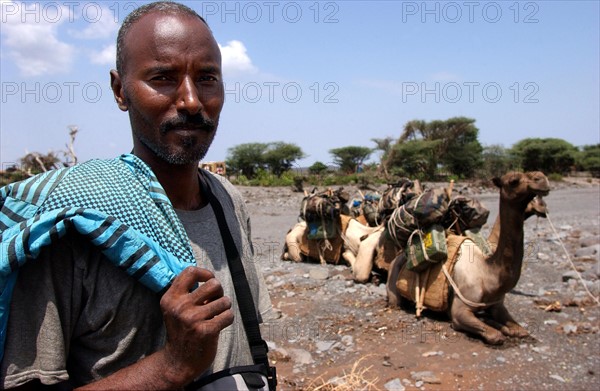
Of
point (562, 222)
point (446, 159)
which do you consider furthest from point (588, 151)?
point (562, 222)

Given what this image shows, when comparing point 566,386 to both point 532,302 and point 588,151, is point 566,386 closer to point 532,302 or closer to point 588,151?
point 532,302

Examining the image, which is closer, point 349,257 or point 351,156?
point 349,257

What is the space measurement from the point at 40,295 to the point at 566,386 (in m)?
4.54

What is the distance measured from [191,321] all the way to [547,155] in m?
46.1

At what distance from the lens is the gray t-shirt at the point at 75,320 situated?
106cm

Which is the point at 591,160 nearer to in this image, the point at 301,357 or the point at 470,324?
the point at 470,324

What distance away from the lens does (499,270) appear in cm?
540

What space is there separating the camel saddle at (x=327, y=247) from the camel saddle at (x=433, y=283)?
129 inches

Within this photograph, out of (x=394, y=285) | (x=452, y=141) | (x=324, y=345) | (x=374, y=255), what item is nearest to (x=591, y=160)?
(x=452, y=141)

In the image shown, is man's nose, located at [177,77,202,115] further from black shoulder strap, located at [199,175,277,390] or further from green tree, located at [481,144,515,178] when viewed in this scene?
green tree, located at [481,144,515,178]

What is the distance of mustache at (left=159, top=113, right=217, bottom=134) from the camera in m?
1.39

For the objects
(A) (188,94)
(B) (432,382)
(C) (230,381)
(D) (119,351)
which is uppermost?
(A) (188,94)

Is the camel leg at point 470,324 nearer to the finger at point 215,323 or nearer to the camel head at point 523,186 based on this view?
the camel head at point 523,186

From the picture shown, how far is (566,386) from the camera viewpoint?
171 inches
